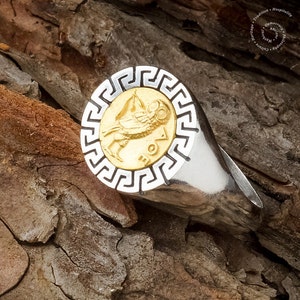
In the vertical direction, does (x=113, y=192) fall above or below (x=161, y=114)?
below

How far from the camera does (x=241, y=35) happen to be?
234 cm

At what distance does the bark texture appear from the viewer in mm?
1908

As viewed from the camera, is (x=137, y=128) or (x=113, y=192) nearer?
(x=137, y=128)

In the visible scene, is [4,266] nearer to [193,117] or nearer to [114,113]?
[114,113]

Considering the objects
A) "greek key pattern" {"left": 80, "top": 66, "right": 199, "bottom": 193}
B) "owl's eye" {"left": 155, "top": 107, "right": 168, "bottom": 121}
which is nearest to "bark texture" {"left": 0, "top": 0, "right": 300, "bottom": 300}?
"greek key pattern" {"left": 80, "top": 66, "right": 199, "bottom": 193}

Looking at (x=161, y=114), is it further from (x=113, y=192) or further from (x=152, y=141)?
(x=113, y=192)

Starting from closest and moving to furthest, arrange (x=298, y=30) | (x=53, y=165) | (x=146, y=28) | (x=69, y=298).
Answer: (x=69, y=298) < (x=53, y=165) < (x=298, y=30) < (x=146, y=28)

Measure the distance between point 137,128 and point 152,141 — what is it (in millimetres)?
63

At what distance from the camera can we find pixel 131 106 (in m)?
1.92

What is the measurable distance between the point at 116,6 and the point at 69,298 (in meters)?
1.18

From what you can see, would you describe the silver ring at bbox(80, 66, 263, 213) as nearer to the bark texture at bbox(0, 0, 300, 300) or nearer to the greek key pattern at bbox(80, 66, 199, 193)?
the greek key pattern at bbox(80, 66, 199, 193)

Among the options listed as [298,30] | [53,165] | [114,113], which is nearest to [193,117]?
[114,113]

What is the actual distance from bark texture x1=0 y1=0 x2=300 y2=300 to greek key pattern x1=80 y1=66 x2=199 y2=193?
0.15 metres

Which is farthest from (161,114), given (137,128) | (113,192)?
(113,192)
